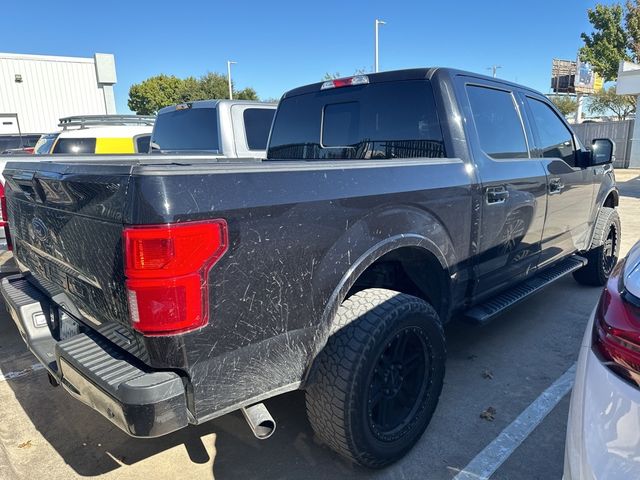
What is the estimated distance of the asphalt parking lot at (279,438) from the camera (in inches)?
98.8

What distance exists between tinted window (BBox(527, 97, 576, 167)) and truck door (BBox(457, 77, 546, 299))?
28 centimetres

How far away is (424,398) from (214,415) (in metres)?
1.27

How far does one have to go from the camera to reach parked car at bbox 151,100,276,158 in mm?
5586

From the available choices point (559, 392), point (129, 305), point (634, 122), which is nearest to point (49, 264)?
Result: point (129, 305)

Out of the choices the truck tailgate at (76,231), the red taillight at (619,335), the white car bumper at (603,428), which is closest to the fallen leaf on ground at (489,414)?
the white car bumper at (603,428)

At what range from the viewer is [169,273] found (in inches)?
65.9

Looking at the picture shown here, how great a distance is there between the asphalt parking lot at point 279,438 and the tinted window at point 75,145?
594 cm

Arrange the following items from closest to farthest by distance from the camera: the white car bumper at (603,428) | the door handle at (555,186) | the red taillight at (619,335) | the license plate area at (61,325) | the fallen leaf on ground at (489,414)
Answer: the white car bumper at (603,428) → the red taillight at (619,335) → the license plate area at (61,325) → the fallen leaf on ground at (489,414) → the door handle at (555,186)

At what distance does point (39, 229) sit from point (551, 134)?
12.6 ft

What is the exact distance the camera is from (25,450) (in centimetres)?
270

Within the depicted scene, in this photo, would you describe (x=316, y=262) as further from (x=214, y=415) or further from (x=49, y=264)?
(x=49, y=264)

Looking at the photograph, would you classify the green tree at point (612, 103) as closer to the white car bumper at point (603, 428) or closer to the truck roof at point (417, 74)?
the truck roof at point (417, 74)

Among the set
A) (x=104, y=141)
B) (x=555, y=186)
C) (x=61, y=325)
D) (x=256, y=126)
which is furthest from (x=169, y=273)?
(x=104, y=141)

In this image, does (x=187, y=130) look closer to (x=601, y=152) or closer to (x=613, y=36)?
(x=601, y=152)
